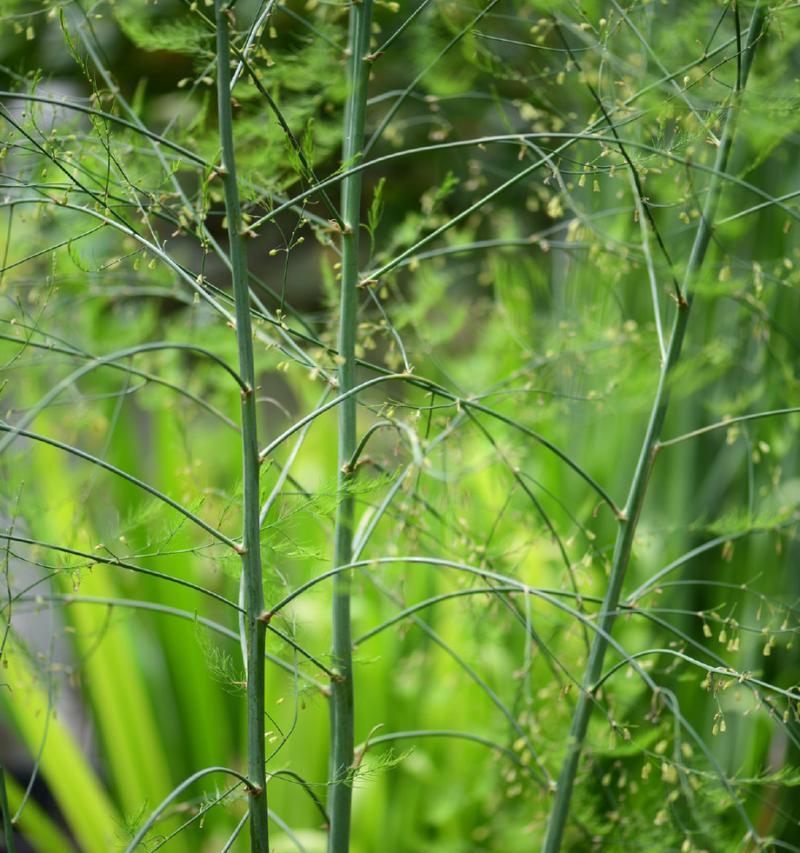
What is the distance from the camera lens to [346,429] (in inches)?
23.0

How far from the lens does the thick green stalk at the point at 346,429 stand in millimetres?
558

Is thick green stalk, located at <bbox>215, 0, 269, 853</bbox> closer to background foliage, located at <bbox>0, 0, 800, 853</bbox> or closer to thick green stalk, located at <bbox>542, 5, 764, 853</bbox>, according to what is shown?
background foliage, located at <bbox>0, 0, 800, 853</bbox>

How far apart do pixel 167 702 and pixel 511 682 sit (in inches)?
20.9

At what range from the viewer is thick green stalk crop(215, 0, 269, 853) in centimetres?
46

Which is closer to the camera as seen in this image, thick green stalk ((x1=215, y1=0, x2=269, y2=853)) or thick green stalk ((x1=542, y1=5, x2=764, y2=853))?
thick green stalk ((x1=215, y1=0, x2=269, y2=853))

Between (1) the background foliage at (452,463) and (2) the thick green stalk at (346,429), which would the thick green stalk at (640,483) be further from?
(2) the thick green stalk at (346,429)

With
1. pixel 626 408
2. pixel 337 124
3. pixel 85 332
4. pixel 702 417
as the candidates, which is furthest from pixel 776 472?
pixel 85 332

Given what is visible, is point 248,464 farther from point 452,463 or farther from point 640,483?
point 452,463

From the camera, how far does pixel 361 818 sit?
1205mm

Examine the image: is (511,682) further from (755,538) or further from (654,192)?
A: (654,192)

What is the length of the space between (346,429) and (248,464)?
0.35 ft

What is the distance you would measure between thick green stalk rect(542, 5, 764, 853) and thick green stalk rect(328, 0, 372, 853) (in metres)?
0.13

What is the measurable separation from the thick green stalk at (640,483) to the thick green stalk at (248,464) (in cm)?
18

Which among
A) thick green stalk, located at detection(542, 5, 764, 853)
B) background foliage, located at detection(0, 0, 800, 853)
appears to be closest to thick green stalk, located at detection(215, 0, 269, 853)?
background foliage, located at detection(0, 0, 800, 853)
